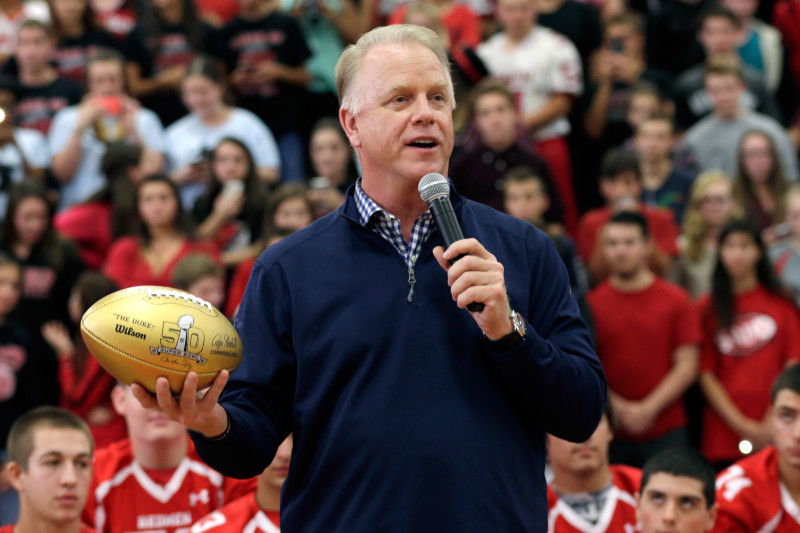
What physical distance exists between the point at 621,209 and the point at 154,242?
10.5 ft

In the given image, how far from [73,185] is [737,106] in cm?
539

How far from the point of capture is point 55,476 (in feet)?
16.6

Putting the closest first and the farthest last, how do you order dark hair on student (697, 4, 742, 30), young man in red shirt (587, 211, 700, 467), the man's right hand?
1. the man's right hand
2. young man in red shirt (587, 211, 700, 467)
3. dark hair on student (697, 4, 742, 30)

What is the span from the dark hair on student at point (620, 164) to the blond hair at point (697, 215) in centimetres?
44

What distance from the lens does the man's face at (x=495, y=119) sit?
816 centimetres

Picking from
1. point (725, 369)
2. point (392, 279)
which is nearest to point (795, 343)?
point (725, 369)

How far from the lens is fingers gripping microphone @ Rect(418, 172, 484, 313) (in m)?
2.56

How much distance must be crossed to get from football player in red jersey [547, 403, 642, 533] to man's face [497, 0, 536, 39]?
4679 millimetres

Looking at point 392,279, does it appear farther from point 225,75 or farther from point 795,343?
point 225,75

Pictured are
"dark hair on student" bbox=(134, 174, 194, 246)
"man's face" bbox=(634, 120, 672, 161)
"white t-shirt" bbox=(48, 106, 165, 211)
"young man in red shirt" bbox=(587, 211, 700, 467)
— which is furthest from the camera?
"white t-shirt" bbox=(48, 106, 165, 211)

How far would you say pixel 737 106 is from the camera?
912 centimetres

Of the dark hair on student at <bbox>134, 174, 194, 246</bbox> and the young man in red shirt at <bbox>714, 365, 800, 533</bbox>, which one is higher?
the dark hair on student at <bbox>134, 174, 194, 246</bbox>

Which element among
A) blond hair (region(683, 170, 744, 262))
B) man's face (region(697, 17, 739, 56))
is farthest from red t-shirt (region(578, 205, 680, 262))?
man's face (region(697, 17, 739, 56))

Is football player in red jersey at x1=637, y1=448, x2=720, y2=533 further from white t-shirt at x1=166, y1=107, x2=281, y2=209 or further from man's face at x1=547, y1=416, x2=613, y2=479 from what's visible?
white t-shirt at x1=166, y1=107, x2=281, y2=209
